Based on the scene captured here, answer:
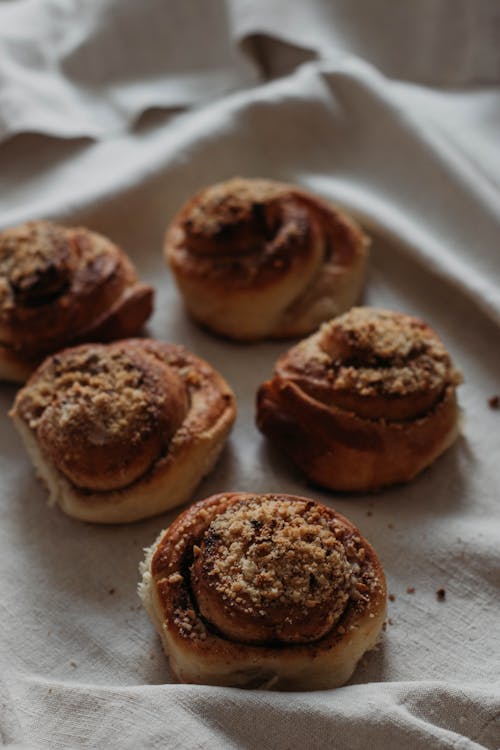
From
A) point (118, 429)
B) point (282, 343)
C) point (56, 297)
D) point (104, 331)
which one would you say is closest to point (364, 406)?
point (282, 343)

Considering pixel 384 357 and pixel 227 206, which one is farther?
pixel 227 206

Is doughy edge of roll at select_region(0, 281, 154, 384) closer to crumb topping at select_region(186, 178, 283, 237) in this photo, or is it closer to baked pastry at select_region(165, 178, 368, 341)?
baked pastry at select_region(165, 178, 368, 341)

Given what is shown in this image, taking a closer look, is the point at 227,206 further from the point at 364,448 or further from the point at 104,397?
the point at 364,448

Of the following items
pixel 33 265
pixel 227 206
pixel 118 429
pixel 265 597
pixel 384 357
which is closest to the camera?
pixel 265 597

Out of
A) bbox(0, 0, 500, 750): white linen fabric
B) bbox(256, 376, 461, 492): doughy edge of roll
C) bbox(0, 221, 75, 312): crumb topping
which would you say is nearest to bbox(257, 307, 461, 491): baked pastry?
bbox(256, 376, 461, 492): doughy edge of roll

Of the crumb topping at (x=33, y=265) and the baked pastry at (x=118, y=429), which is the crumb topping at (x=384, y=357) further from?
the crumb topping at (x=33, y=265)

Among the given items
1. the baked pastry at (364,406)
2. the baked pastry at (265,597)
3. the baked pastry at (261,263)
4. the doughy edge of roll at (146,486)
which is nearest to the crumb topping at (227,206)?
the baked pastry at (261,263)
